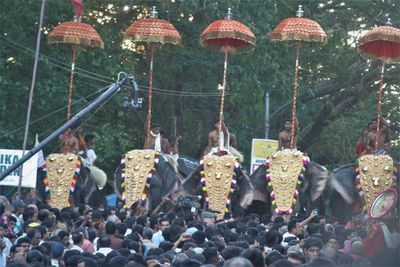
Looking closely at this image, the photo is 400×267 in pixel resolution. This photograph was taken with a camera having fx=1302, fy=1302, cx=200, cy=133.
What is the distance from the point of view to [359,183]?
2014 centimetres

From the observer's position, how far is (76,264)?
36.5 ft

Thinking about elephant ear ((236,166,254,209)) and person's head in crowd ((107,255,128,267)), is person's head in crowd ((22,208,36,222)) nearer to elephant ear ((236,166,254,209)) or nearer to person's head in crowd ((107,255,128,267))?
person's head in crowd ((107,255,128,267))

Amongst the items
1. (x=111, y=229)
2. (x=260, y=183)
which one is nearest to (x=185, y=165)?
(x=260, y=183)

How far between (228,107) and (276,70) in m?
2.58

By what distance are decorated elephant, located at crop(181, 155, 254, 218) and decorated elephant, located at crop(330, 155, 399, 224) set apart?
4.62 feet

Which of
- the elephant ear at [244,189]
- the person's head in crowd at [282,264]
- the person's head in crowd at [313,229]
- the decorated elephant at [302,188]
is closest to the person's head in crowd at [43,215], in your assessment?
the person's head in crowd at [313,229]

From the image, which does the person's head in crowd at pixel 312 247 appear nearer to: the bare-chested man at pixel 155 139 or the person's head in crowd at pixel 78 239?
the person's head in crowd at pixel 78 239

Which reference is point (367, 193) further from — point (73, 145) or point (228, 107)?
point (228, 107)

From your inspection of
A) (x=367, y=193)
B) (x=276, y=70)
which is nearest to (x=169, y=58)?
(x=276, y=70)

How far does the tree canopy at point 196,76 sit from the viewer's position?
2495 centimetres

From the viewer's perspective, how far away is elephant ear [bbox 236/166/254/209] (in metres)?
20.5

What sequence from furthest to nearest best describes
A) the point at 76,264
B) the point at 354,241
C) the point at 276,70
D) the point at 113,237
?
the point at 276,70, the point at 113,237, the point at 354,241, the point at 76,264

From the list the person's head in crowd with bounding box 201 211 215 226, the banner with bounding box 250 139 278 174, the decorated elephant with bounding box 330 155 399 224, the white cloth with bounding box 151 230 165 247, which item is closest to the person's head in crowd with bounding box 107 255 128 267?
the white cloth with bounding box 151 230 165 247

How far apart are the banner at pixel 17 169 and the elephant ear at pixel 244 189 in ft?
11.1
